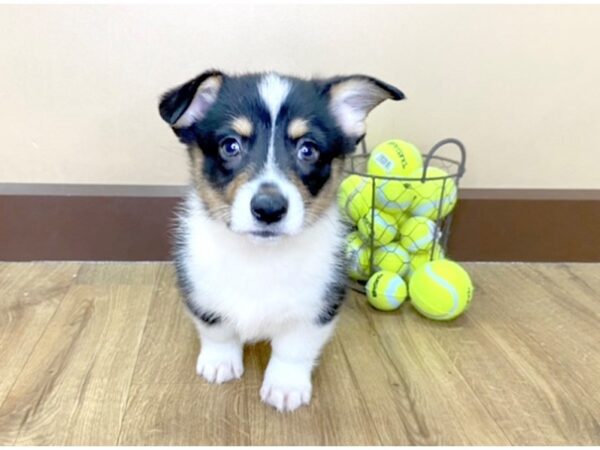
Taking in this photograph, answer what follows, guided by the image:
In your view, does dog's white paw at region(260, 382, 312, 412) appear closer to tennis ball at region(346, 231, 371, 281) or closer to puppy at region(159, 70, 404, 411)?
puppy at region(159, 70, 404, 411)

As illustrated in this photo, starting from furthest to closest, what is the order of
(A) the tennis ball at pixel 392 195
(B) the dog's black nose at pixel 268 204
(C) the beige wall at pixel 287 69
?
(C) the beige wall at pixel 287 69 → (A) the tennis ball at pixel 392 195 → (B) the dog's black nose at pixel 268 204

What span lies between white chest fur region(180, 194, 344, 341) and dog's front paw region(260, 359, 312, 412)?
3.6 inches

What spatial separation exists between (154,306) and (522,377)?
1.05m

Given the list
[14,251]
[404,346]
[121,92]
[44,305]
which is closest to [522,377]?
[404,346]

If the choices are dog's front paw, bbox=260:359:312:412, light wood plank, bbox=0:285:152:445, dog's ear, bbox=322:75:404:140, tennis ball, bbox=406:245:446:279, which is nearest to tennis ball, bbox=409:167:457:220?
tennis ball, bbox=406:245:446:279

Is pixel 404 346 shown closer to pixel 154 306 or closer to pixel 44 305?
pixel 154 306

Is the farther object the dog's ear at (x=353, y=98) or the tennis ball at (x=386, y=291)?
the tennis ball at (x=386, y=291)

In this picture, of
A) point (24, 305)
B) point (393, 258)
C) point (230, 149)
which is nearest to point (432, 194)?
Result: point (393, 258)

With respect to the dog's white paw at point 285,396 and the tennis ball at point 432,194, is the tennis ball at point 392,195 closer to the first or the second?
the tennis ball at point 432,194

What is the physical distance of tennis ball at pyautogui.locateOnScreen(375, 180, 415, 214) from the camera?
6.11 ft

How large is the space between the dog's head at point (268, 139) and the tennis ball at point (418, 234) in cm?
53

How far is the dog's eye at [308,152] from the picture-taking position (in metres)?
1.31

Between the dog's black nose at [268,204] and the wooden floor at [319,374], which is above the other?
the dog's black nose at [268,204]

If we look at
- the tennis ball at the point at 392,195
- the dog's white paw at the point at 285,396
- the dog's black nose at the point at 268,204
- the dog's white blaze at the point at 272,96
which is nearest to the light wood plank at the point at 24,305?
the dog's white paw at the point at 285,396
